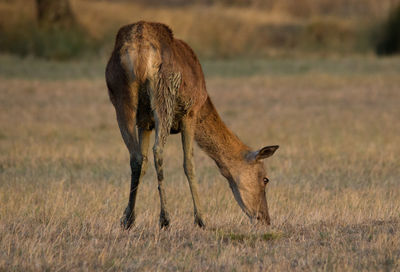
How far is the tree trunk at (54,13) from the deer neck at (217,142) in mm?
21509

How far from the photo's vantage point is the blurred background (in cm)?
2833

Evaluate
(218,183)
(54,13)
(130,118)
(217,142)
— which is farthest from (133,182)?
(54,13)

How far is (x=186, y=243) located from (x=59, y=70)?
61.7 ft

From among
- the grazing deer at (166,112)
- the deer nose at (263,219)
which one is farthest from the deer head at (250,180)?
the deer nose at (263,219)

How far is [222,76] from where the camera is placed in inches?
949

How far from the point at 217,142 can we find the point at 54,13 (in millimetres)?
21975

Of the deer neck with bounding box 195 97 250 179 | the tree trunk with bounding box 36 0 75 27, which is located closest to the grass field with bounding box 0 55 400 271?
the deer neck with bounding box 195 97 250 179

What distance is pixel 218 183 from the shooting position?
409 inches

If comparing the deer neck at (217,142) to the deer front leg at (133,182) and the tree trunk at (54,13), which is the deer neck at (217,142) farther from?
the tree trunk at (54,13)

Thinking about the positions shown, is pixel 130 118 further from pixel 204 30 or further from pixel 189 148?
pixel 204 30

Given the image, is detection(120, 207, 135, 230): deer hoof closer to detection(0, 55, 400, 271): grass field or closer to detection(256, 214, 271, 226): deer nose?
detection(0, 55, 400, 271): grass field

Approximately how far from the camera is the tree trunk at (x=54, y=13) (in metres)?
29.0

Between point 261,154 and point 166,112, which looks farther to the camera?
point 261,154

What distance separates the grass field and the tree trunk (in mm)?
6404
